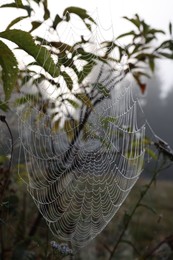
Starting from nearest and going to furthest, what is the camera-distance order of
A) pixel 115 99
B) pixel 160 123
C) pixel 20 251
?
pixel 20 251, pixel 115 99, pixel 160 123

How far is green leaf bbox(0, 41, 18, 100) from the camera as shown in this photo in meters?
1.23

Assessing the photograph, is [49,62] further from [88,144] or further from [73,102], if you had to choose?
[88,144]

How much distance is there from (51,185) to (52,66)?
3.02 feet

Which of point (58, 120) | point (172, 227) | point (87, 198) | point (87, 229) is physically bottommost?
point (172, 227)

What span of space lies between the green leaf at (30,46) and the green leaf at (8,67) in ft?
0.10

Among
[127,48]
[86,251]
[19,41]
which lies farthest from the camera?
[86,251]

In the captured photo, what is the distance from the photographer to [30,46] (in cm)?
124

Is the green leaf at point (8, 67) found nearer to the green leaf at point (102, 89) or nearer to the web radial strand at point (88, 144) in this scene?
the web radial strand at point (88, 144)

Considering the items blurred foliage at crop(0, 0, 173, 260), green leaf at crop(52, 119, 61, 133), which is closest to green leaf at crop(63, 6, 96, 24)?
blurred foliage at crop(0, 0, 173, 260)

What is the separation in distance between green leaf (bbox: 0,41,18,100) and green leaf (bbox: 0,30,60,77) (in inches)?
1.2

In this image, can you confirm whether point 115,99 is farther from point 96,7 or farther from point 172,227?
point 172,227

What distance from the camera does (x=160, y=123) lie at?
137 feet

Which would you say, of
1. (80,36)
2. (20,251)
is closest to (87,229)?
(20,251)

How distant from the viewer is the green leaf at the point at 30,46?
121 centimetres
